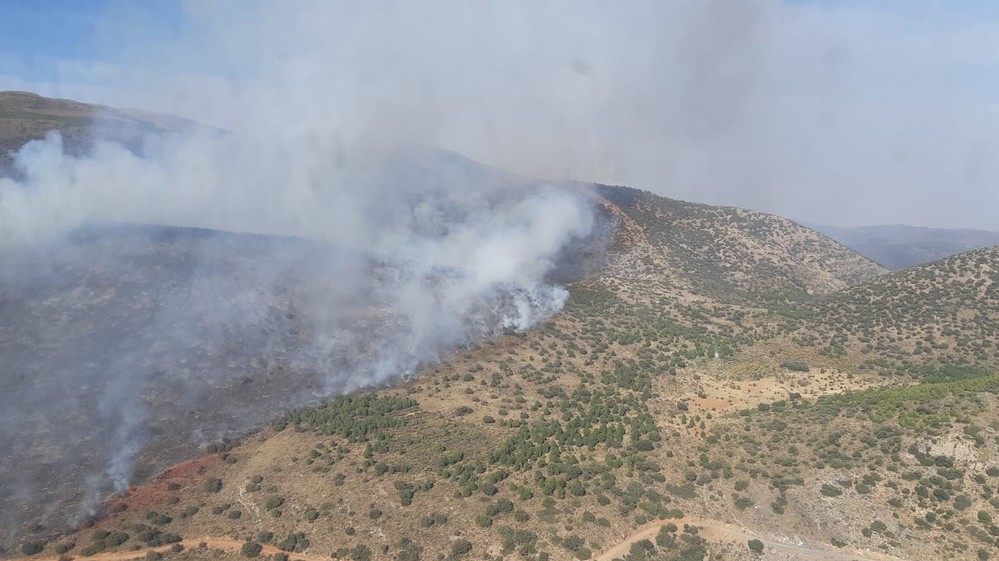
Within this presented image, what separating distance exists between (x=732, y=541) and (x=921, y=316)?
47.0 m

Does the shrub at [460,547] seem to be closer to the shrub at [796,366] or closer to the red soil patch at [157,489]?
the red soil patch at [157,489]

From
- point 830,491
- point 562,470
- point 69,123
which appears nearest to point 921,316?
point 830,491

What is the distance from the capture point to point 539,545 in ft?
93.9

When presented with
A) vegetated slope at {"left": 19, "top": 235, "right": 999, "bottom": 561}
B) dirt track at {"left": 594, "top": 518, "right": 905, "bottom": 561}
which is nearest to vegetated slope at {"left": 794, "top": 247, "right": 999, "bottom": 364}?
vegetated slope at {"left": 19, "top": 235, "right": 999, "bottom": 561}

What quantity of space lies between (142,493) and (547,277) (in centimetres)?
5647

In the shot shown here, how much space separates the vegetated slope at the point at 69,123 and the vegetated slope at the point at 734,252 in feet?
284

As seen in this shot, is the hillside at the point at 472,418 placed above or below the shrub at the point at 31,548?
above

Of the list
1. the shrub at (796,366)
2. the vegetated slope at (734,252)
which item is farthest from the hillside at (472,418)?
the vegetated slope at (734,252)

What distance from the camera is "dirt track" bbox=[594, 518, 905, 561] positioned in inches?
1067

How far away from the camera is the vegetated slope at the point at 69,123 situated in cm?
8781

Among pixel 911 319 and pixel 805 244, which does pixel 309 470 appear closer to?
pixel 911 319

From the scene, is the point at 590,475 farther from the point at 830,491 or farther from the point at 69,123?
the point at 69,123

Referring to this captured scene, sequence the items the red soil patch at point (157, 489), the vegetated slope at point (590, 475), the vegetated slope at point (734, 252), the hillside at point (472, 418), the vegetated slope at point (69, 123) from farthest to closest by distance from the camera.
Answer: the vegetated slope at point (734, 252)
the vegetated slope at point (69, 123)
the red soil patch at point (157, 489)
the hillside at point (472, 418)
the vegetated slope at point (590, 475)

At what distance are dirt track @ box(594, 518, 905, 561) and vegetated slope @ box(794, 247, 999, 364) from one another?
35.3m
